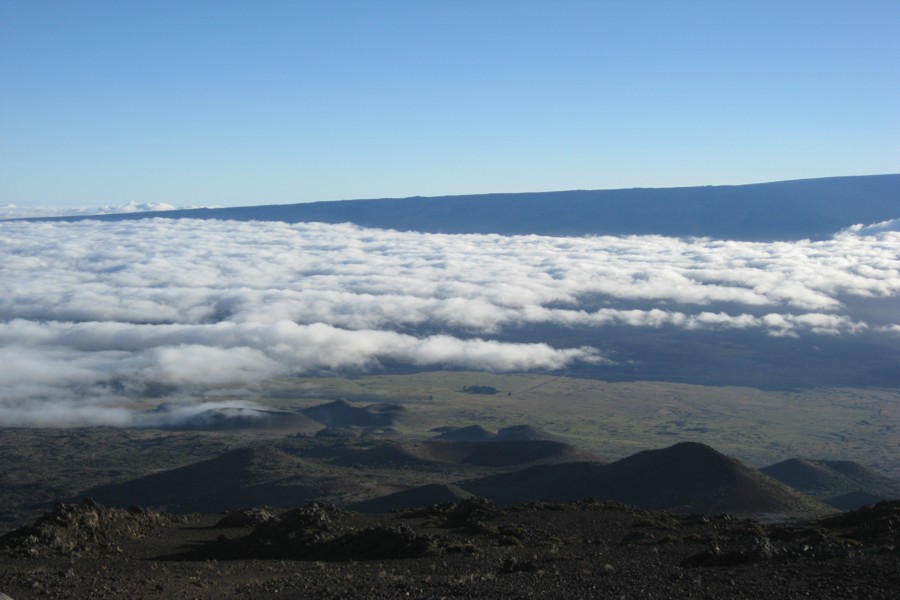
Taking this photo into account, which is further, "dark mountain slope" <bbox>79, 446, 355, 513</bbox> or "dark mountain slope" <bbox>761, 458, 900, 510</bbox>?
"dark mountain slope" <bbox>761, 458, 900, 510</bbox>

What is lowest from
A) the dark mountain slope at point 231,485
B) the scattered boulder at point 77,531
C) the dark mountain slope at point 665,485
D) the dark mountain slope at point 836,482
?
the dark mountain slope at point 836,482

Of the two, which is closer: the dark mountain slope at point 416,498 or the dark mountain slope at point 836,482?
the dark mountain slope at point 416,498

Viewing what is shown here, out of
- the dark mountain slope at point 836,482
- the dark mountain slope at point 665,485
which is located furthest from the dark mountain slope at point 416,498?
the dark mountain slope at point 836,482

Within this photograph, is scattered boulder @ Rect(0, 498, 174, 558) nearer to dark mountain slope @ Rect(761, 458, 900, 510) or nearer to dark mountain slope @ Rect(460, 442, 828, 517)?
dark mountain slope @ Rect(460, 442, 828, 517)

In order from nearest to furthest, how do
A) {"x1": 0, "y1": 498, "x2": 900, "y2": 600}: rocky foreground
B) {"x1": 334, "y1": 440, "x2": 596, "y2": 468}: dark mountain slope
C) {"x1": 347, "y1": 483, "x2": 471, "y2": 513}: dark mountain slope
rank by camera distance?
{"x1": 0, "y1": 498, "x2": 900, "y2": 600}: rocky foreground, {"x1": 347, "y1": 483, "x2": 471, "y2": 513}: dark mountain slope, {"x1": 334, "y1": 440, "x2": 596, "y2": 468}: dark mountain slope

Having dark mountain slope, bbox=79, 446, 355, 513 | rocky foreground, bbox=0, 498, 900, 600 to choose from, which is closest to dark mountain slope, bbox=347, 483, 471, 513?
dark mountain slope, bbox=79, 446, 355, 513

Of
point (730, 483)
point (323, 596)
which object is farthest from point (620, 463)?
point (323, 596)

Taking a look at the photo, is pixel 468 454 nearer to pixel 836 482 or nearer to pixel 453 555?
pixel 836 482

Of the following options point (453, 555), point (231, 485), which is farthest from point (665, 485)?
point (453, 555)

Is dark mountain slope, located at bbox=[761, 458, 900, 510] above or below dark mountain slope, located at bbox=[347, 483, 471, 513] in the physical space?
below

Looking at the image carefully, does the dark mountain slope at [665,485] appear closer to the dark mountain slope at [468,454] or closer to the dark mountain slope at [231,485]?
the dark mountain slope at [231,485]
